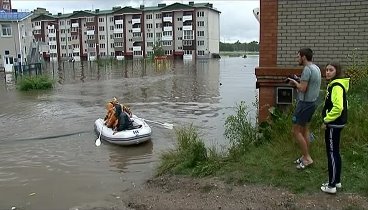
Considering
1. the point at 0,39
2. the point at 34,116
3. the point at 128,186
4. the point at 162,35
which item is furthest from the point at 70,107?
the point at 162,35

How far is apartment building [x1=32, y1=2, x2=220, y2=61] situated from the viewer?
95000mm

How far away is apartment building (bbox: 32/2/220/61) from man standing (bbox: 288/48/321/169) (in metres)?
87.9

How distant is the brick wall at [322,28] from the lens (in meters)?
7.70

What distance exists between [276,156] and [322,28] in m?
3.12

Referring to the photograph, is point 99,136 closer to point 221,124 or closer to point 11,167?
point 11,167

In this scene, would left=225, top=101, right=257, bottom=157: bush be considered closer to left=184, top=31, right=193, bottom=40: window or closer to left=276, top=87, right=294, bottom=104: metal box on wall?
left=276, top=87, right=294, bottom=104: metal box on wall

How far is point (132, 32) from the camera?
9956 cm

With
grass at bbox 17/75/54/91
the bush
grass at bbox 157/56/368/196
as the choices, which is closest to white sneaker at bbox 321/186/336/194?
grass at bbox 157/56/368/196

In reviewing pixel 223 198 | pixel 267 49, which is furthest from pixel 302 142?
pixel 267 49

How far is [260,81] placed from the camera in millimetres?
7969

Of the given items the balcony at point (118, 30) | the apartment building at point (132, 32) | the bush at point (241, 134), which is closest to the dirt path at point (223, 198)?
the bush at point (241, 134)

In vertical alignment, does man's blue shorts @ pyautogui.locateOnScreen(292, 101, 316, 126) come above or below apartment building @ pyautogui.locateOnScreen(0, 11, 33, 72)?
below

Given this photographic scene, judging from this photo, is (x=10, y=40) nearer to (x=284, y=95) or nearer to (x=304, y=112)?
(x=284, y=95)

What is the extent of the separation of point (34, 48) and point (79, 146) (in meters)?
48.7
